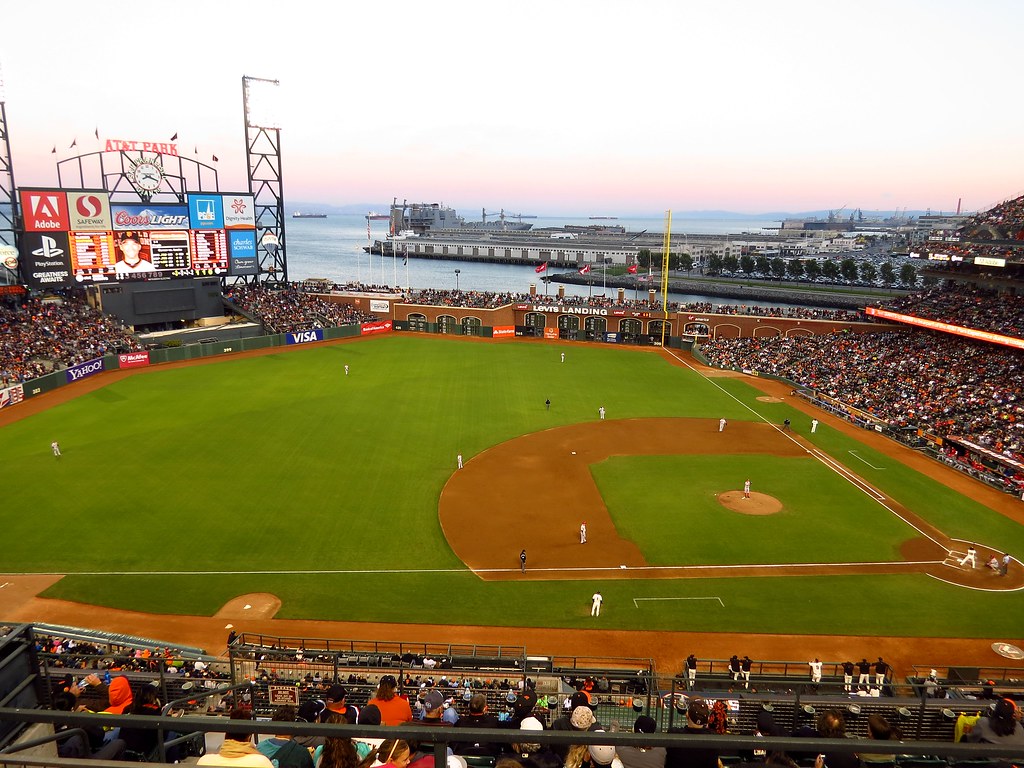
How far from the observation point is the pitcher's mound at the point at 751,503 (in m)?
30.8

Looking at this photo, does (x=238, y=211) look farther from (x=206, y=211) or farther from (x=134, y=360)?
(x=134, y=360)

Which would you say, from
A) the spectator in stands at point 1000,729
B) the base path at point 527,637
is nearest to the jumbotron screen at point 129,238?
the base path at point 527,637

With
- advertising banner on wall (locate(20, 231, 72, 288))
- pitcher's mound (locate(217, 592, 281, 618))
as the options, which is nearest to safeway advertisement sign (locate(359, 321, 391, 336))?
advertising banner on wall (locate(20, 231, 72, 288))

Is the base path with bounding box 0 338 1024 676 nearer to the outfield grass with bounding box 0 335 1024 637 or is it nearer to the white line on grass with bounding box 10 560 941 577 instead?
the outfield grass with bounding box 0 335 1024 637

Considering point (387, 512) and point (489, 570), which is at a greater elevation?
point (387, 512)

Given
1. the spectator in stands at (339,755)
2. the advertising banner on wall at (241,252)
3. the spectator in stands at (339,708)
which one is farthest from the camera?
the advertising banner on wall at (241,252)

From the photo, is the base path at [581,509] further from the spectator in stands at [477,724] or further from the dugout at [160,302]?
the dugout at [160,302]

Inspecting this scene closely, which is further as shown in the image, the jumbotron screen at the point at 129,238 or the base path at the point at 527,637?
the jumbotron screen at the point at 129,238

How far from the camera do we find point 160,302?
6200 cm

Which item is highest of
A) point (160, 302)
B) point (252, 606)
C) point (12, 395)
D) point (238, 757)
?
point (238, 757)

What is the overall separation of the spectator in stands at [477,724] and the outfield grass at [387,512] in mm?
11360

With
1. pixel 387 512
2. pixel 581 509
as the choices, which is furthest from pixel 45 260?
pixel 581 509

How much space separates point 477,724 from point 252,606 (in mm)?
14767

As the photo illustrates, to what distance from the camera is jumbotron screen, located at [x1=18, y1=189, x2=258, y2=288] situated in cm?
5294
